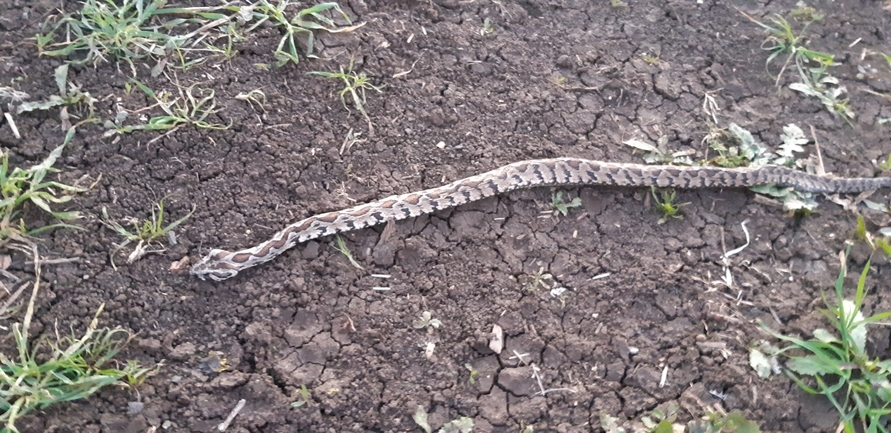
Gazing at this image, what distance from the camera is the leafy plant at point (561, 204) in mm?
5262

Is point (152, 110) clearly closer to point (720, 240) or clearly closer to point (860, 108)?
point (720, 240)

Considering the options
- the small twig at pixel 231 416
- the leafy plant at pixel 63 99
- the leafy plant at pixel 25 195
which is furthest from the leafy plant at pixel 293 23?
the small twig at pixel 231 416

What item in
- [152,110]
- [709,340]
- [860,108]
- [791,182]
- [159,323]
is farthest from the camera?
[860,108]

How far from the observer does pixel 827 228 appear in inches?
212

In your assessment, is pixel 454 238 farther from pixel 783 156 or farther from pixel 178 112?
pixel 783 156

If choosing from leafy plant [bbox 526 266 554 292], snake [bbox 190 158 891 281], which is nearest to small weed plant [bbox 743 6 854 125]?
snake [bbox 190 158 891 281]

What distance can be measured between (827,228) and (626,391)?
8.10 feet

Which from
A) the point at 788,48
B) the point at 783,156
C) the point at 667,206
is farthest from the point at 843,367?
the point at 788,48

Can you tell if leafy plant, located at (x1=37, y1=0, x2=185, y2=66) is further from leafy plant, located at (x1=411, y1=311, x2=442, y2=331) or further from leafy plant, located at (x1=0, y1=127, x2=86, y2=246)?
leafy plant, located at (x1=411, y1=311, x2=442, y2=331)

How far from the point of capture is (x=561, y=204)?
5281 millimetres

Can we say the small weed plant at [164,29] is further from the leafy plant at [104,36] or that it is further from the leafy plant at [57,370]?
the leafy plant at [57,370]

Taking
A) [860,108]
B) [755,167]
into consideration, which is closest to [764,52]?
[860,108]

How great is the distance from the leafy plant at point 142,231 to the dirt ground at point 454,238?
84 mm

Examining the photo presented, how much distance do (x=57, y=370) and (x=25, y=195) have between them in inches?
52.8
